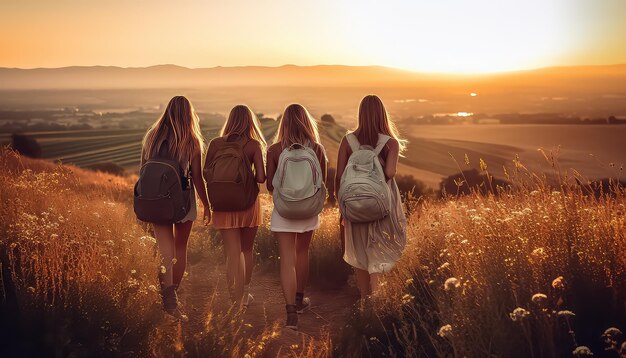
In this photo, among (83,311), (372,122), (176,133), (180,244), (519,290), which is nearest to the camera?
(519,290)

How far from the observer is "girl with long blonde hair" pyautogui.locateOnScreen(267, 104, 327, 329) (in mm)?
6320

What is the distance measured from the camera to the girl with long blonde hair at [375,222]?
20.9ft

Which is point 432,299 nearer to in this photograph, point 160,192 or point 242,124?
point 242,124

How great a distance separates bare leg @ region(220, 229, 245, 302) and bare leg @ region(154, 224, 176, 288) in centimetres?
55

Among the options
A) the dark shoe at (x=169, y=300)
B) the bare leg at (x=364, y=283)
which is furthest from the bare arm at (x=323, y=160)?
the dark shoe at (x=169, y=300)

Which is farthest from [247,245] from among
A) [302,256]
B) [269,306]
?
[269,306]

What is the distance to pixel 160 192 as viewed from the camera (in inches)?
241

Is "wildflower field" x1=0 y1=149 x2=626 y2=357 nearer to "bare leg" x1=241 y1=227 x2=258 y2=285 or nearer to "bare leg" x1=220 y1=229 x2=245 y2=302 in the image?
"bare leg" x1=220 y1=229 x2=245 y2=302

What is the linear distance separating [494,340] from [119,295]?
318 centimetres

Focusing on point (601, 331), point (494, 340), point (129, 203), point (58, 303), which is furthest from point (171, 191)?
point (129, 203)

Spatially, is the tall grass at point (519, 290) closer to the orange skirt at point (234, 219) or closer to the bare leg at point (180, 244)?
the orange skirt at point (234, 219)

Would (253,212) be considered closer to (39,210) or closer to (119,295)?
(119,295)

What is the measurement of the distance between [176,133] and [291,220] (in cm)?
143

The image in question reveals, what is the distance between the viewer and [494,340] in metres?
4.14
